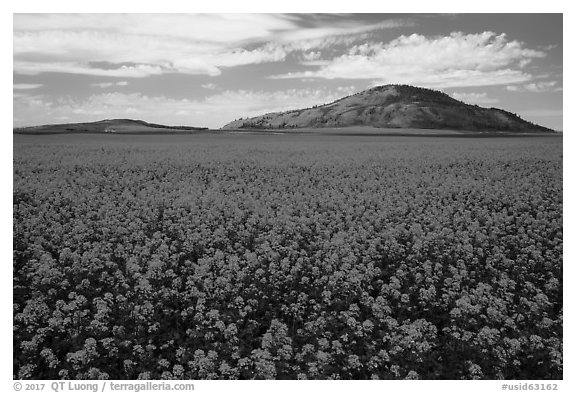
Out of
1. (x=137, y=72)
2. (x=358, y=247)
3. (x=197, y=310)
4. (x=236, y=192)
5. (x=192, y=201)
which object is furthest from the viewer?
(x=236, y=192)

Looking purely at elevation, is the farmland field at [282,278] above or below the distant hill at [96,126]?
below

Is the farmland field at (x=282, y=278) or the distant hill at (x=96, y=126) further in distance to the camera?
the distant hill at (x=96, y=126)

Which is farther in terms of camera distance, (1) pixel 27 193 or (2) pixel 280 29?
(1) pixel 27 193

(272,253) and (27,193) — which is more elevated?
(27,193)

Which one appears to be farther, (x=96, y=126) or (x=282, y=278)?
(x=96, y=126)

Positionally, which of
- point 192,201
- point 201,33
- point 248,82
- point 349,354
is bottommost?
point 349,354

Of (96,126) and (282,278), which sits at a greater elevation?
(96,126)

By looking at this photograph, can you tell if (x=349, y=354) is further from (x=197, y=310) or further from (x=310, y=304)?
(x=197, y=310)

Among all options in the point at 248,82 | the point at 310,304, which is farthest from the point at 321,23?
the point at 310,304

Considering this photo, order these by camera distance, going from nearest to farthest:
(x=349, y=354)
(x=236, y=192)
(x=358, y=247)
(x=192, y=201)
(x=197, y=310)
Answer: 1. (x=349, y=354)
2. (x=197, y=310)
3. (x=358, y=247)
4. (x=192, y=201)
5. (x=236, y=192)
